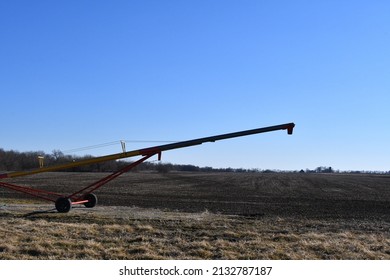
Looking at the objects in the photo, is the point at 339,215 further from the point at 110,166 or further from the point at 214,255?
the point at 110,166

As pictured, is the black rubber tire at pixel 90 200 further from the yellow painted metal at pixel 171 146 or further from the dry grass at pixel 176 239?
the dry grass at pixel 176 239

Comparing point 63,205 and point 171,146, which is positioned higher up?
point 171,146

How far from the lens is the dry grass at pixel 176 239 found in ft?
31.9

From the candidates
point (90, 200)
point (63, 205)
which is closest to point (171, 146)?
point (63, 205)

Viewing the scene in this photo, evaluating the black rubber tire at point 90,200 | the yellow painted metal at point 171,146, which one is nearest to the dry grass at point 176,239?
the yellow painted metal at point 171,146

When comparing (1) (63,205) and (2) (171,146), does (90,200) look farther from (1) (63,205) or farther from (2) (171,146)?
(2) (171,146)

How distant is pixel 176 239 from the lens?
37.9 feet

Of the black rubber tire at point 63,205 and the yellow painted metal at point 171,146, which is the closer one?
the yellow painted metal at point 171,146

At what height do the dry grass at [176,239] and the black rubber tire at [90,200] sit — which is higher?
the black rubber tire at [90,200]

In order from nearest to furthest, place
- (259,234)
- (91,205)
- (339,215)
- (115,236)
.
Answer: (115,236) < (259,234) < (91,205) < (339,215)

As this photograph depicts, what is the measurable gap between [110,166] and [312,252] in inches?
3961

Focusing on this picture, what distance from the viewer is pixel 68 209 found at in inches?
683

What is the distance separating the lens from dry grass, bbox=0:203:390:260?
31.9 ft
